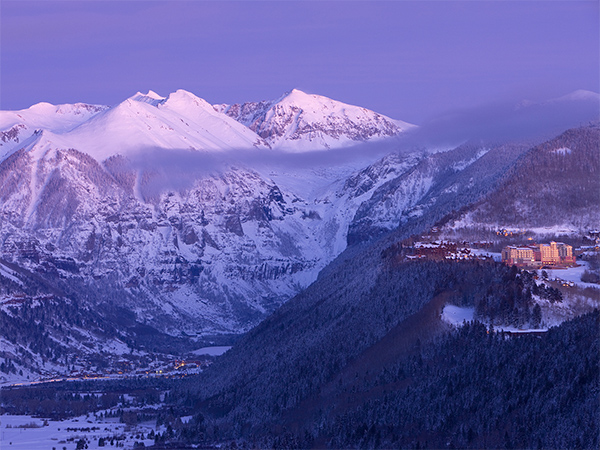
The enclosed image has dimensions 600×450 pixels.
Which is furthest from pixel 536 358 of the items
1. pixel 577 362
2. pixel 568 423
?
pixel 568 423

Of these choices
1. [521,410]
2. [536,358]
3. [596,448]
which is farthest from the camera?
[536,358]

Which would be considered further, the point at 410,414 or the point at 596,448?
the point at 410,414

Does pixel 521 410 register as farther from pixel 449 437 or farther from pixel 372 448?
pixel 372 448

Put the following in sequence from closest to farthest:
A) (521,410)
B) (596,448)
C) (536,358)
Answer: (596,448) < (521,410) < (536,358)

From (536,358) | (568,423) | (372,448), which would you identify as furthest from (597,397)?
(372,448)

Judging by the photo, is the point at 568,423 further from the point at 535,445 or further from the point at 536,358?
the point at 536,358

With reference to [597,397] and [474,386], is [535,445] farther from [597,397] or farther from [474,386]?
[474,386]

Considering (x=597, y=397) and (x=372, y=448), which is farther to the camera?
(x=372, y=448)

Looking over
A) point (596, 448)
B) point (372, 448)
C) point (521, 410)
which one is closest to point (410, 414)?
point (372, 448)
